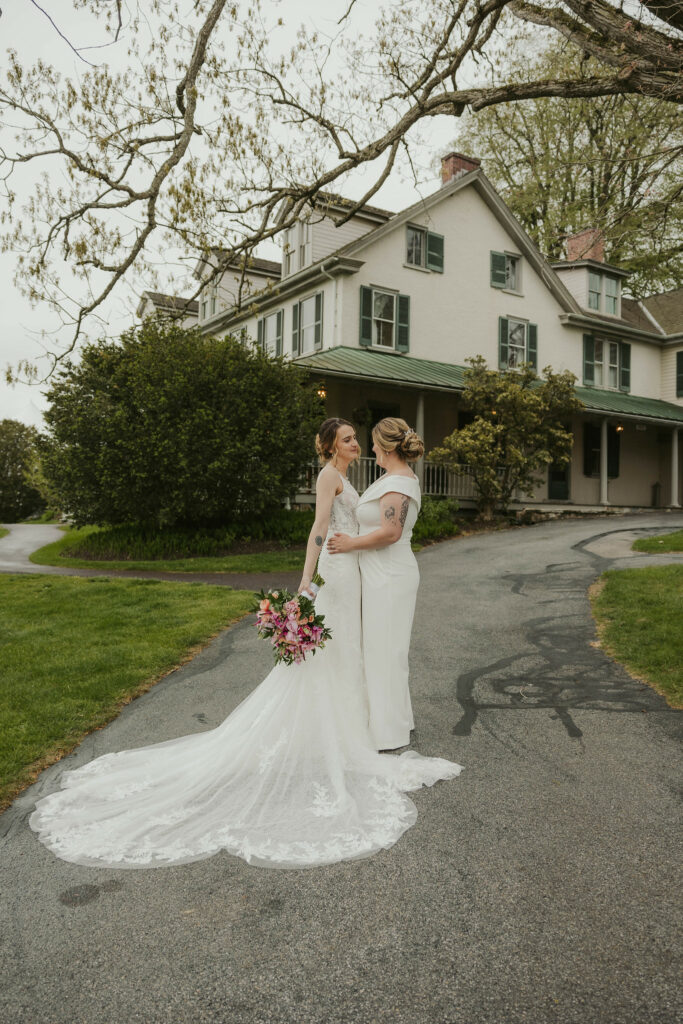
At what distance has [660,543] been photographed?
1366 cm

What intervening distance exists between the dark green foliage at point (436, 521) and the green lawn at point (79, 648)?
6881 millimetres

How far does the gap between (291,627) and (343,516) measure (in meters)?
0.80

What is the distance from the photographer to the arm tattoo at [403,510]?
4527 mm

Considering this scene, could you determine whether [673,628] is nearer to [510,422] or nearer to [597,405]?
[510,422]

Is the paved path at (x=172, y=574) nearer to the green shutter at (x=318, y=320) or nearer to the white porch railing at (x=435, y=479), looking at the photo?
the white porch railing at (x=435, y=479)

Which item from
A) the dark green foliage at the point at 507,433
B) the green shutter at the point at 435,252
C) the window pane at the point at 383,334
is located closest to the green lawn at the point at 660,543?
the dark green foliage at the point at 507,433

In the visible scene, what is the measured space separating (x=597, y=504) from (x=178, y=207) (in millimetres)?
19801

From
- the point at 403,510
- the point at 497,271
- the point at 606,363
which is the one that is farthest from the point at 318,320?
the point at 403,510

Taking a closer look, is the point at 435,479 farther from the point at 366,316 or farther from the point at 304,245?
the point at 304,245

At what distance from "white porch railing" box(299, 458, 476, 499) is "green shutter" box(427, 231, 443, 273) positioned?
6085 millimetres

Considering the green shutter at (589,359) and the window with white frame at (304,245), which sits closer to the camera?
the window with white frame at (304,245)

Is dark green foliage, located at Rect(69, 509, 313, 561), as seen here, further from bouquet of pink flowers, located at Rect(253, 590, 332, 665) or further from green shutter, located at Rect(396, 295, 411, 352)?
bouquet of pink flowers, located at Rect(253, 590, 332, 665)

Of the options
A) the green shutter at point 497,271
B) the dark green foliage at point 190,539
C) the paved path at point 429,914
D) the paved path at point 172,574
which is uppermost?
the green shutter at point 497,271

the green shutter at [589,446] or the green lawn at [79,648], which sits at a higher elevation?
the green shutter at [589,446]
